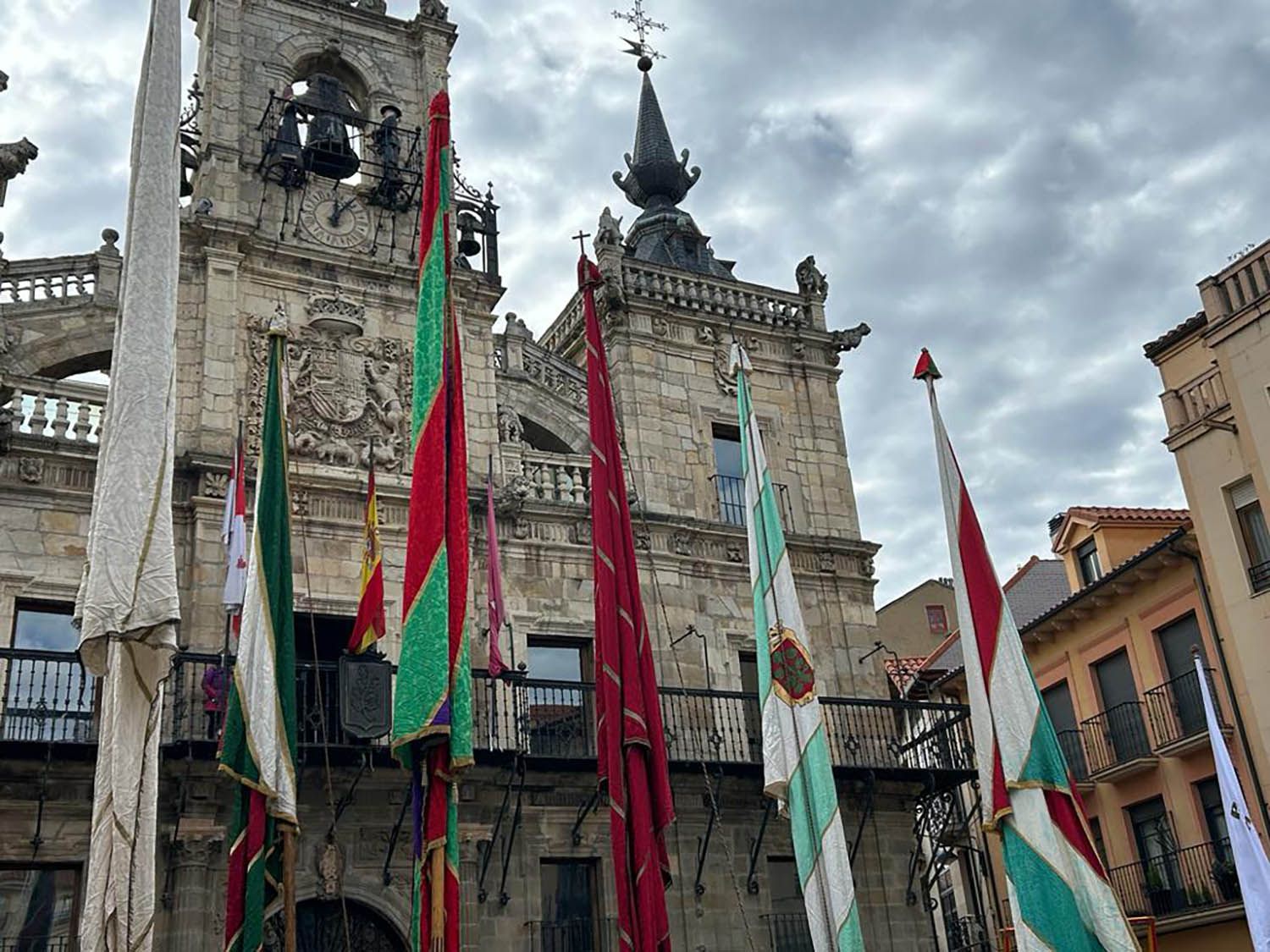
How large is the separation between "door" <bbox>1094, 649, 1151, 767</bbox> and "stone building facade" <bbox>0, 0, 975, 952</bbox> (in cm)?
530

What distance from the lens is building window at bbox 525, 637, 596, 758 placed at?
Result: 18984mm

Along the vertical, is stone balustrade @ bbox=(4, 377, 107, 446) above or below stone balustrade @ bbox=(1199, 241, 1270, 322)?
below

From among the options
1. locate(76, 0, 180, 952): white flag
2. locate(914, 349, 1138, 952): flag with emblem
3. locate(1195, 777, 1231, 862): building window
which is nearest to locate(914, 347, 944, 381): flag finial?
locate(914, 349, 1138, 952): flag with emblem

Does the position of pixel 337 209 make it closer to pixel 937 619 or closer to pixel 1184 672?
pixel 1184 672

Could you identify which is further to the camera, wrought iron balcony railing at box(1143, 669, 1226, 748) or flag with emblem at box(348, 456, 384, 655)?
wrought iron balcony railing at box(1143, 669, 1226, 748)

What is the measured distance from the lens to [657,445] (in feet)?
73.7

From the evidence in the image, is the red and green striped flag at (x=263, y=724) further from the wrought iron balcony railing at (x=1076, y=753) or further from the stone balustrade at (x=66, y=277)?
the wrought iron balcony railing at (x=1076, y=753)

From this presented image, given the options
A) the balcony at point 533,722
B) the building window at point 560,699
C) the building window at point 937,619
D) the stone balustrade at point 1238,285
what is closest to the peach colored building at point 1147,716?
the stone balustrade at point 1238,285

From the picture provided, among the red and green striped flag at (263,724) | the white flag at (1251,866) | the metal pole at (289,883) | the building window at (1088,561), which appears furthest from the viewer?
the building window at (1088,561)

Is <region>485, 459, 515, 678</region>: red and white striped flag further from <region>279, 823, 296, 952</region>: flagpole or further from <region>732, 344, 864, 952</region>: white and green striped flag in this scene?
<region>279, 823, 296, 952</region>: flagpole

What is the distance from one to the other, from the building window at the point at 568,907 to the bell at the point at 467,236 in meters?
9.93

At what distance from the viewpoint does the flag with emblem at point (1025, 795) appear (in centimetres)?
1085

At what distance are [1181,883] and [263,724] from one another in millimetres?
18698

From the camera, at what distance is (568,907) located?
60.2 feet
